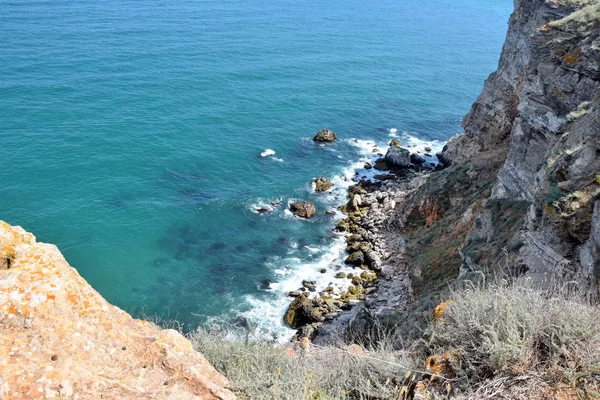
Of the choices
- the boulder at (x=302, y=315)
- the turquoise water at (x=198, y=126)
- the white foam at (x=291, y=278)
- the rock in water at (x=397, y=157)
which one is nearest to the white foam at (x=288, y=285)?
the white foam at (x=291, y=278)

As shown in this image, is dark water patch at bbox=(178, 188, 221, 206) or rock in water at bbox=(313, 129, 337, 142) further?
rock in water at bbox=(313, 129, 337, 142)

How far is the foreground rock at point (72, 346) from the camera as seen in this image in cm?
683

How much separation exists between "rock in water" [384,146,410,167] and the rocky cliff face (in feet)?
21.3

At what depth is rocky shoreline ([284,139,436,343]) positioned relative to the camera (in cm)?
3203

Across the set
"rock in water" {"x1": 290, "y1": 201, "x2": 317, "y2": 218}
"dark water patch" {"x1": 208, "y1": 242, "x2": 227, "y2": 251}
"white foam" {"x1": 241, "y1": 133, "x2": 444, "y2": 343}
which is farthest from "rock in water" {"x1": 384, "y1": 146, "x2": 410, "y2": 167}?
"dark water patch" {"x1": 208, "y1": 242, "x2": 227, "y2": 251}

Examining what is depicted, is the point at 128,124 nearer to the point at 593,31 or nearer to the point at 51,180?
the point at 51,180

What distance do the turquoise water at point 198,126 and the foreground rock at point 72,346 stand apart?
14438 mm

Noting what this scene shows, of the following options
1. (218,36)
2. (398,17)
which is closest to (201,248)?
(218,36)

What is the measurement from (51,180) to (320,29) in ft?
239

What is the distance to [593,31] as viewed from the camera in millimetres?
23141

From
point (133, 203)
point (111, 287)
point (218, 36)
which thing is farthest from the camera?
point (218, 36)

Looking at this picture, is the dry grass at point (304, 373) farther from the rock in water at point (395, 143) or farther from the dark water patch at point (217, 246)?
the rock in water at point (395, 143)

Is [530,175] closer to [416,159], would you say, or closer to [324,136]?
[416,159]

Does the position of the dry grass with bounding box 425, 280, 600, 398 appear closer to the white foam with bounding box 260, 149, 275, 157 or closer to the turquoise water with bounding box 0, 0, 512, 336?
the turquoise water with bounding box 0, 0, 512, 336
